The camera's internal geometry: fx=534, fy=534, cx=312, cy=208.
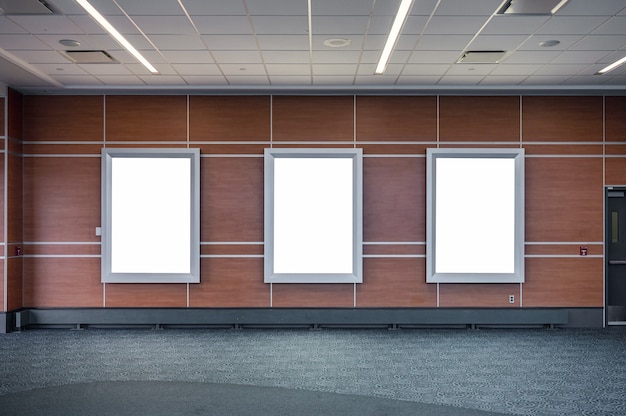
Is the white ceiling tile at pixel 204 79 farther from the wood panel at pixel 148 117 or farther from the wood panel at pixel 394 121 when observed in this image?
the wood panel at pixel 394 121

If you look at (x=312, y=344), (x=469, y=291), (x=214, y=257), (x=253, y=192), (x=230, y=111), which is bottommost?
(x=312, y=344)

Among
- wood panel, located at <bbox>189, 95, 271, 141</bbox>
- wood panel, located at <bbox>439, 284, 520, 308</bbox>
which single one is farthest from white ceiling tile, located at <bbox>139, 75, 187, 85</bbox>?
wood panel, located at <bbox>439, 284, 520, 308</bbox>

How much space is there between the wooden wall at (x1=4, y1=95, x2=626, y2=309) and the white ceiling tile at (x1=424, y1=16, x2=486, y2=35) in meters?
2.52

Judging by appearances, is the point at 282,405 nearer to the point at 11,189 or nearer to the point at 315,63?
the point at 315,63

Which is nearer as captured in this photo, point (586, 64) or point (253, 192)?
point (586, 64)

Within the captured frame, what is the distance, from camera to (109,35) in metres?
6.21

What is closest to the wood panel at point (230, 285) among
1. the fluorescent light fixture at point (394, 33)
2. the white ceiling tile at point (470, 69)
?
the fluorescent light fixture at point (394, 33)

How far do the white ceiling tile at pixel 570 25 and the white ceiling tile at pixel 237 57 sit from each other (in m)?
3.47

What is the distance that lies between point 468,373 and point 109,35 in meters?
5.64

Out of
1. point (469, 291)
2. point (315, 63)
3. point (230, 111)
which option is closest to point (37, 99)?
point (230, 111)

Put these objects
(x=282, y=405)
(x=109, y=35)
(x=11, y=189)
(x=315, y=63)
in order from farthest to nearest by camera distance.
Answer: (x=11, y=189) → (x=315, y=63) → (x=109, y=35) → (x=282, y=405)

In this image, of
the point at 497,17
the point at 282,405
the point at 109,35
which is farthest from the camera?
the point at 109,35

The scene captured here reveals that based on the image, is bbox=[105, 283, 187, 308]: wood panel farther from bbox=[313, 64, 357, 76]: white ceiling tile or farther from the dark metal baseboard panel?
bbox=[313, 64, 357, 76]: white ceiling tile

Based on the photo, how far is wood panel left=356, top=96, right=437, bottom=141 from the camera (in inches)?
340
